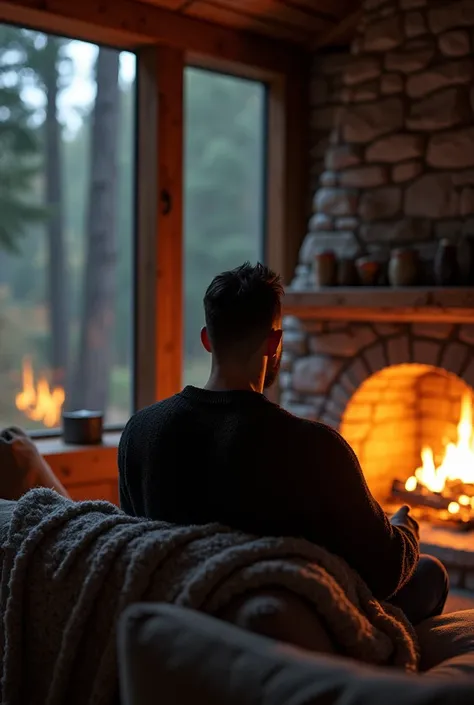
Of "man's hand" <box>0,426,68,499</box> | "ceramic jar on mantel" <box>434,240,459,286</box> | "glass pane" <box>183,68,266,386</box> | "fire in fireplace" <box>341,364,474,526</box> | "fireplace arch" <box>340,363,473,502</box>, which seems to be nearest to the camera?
"man's hand" <box>0,426,68,499</box>

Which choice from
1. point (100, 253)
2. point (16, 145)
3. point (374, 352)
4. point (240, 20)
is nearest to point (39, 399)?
point (100, 253)

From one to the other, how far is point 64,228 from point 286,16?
145 cm

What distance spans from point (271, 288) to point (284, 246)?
112 inches

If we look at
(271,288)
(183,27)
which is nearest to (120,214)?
(183,27)

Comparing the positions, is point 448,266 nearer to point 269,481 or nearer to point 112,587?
point 269,481

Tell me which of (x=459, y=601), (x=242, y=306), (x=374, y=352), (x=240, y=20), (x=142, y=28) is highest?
(x=240, y=20)

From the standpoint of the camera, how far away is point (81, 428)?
12.4ft

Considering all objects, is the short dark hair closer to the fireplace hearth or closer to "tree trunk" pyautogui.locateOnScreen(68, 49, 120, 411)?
the fireplace hearth

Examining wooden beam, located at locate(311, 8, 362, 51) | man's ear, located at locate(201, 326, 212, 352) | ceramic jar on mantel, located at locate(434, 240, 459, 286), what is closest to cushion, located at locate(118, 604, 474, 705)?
man's ear, located at locate(201, 326, 212, 352)

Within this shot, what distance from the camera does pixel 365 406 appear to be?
420 centimetres

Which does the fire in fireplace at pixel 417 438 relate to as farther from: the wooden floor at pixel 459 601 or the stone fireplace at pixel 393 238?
the wooden floor at pixel 459 601

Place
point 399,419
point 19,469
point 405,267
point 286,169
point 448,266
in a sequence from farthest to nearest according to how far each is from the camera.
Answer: point 286,169, point 399,419, point 405,267, point 448,266, point 19,469

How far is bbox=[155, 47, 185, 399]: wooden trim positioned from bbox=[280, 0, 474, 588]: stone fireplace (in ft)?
1.74

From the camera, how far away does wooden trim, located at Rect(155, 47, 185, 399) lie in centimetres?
401
